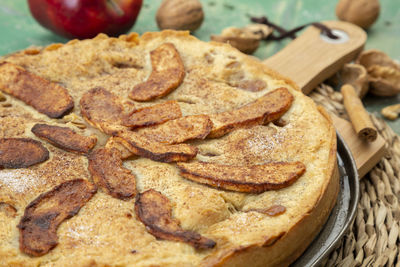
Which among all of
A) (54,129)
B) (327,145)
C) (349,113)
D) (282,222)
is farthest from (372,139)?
(54,129)

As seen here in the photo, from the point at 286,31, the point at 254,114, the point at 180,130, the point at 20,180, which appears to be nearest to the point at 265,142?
the point at 254,114

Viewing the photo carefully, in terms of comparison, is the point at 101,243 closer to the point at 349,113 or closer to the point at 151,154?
the point at 151,154

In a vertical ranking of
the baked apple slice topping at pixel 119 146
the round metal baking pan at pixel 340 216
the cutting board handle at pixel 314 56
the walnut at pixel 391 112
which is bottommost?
the walnut at pixel 391 112

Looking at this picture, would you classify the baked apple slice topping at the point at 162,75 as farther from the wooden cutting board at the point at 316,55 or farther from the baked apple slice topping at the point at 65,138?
the wooden cutting board at the point at 316,55

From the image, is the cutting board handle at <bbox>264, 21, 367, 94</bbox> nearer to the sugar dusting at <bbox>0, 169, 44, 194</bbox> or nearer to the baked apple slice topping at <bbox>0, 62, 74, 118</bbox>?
the baked apple slice topping at <bbox>0, 62, 74, 118</bbox>

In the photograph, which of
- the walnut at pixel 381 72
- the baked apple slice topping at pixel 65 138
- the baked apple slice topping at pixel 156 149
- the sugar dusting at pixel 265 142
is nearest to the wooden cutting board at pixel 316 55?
the walnut at pixel 381 72

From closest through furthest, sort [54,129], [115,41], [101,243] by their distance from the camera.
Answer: [101,243] < [54,129] < [115,41]

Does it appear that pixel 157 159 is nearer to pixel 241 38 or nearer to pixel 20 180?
pixel 20 180
